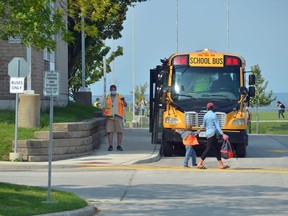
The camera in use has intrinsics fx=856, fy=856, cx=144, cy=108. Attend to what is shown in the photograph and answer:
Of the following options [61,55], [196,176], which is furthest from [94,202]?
[61,55]

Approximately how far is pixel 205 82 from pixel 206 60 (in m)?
0.72

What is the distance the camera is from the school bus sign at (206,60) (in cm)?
2617

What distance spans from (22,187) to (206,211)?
361cm

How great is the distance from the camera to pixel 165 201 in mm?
15750

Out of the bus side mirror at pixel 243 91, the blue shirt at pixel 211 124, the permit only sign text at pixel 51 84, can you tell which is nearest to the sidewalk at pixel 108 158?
the blue shirt at pixel 211 124

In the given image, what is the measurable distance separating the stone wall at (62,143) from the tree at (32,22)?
8.60m

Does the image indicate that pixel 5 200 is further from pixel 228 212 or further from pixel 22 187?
pixel 228 212

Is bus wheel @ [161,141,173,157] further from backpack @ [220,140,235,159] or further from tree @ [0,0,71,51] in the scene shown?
tree @ [0,0,71,51]

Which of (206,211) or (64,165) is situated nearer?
(206,211)

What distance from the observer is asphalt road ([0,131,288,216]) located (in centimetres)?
1488

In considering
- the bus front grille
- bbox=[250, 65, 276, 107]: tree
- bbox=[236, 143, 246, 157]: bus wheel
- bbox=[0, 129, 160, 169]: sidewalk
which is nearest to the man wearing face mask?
bbox=[0, 129, 160, 169]: sidewalk

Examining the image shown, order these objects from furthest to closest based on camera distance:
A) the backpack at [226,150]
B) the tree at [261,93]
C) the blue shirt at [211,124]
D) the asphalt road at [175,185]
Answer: the tree at [261,93], the backpack at [226,150], the blue shirt at [211,124], the asphalt road at [175,185]

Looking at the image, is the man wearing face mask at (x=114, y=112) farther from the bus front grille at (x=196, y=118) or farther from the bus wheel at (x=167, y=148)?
the bus front grille at (x=196, y=118)

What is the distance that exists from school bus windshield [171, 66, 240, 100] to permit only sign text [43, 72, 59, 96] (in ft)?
37.0
